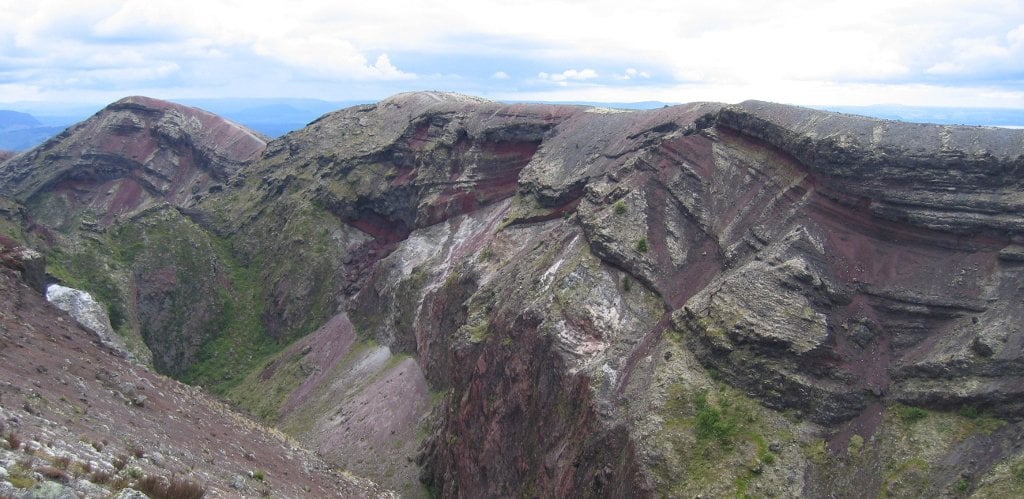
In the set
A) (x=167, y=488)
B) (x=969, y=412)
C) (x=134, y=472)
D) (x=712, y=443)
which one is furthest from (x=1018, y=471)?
(x=134, y=472)

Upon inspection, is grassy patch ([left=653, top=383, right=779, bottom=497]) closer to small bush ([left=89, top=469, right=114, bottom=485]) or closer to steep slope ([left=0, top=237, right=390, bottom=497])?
steep slope ([left=0, top=237, right=390, bottom=497])

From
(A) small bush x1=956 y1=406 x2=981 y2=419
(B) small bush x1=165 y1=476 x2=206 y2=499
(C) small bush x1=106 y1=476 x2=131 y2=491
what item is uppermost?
(C) small bush x1=106 y1=476 x2=131 y2=491

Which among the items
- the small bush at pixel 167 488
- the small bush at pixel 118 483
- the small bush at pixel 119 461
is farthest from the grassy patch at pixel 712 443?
the small bush at pixel 118 483

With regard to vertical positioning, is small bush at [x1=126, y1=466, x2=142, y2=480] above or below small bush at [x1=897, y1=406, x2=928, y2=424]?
above

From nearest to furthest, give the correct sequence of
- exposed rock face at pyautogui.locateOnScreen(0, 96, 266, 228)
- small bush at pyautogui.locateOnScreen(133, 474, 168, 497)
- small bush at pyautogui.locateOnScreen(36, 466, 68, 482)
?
small bush at pyautogui.locateOnScreen(36, 466, 68, 482) → small bush at pyautogui.locateOnScreen(133, 474, 168, 497) → exposed rock face at pyautogui.locateOnScreen(0, 96, 266, 228)

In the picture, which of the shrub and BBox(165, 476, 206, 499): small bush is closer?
BBox(165, 476, 206, 499): small bush

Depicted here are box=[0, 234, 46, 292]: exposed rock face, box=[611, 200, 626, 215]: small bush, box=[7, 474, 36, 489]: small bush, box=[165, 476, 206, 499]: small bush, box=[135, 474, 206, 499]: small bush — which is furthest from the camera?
box=[611, 200, 626, 215]: small bush

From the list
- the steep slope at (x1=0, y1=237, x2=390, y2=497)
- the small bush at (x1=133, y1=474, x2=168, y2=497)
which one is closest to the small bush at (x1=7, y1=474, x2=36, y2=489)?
the steep slope at (x1=0, y1=237, x2=390, y2=497)

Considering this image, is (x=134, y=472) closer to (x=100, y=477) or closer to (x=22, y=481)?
(x=100, y=477)

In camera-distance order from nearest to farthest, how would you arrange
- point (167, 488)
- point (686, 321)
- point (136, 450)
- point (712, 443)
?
point (167, 488) → point (136, 450) → point (712, 443) → point (686, 321)
